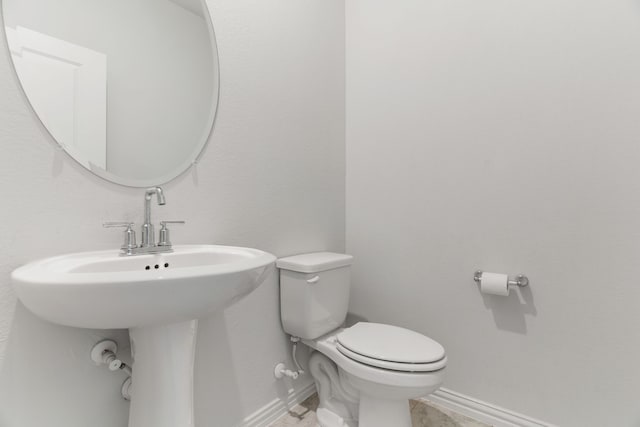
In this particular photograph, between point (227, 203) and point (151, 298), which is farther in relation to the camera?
point (227, 203)

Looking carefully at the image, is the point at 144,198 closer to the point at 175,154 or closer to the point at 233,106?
the point at 175,154

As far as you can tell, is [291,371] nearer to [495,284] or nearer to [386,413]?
[386,413]

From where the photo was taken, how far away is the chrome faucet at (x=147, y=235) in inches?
35.1

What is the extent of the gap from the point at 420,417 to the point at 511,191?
1068 millimetres

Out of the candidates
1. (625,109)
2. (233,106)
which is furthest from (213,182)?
(625,109)

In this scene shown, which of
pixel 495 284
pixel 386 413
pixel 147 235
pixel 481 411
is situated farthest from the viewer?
pixel 481 411

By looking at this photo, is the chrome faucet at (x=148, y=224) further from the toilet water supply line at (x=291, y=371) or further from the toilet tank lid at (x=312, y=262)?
the toilet water supply line at (x=291, y=371)

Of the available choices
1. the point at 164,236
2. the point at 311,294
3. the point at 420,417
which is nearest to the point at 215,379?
the point at 311,294

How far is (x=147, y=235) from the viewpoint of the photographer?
93 centimetres

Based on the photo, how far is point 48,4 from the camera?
82 cm

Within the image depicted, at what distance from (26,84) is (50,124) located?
10 cm

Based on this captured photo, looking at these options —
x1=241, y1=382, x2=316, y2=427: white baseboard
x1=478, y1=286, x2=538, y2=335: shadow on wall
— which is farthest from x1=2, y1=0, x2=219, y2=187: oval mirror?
x1=478, y1=286, x2=538, y2=335: shadow on wall

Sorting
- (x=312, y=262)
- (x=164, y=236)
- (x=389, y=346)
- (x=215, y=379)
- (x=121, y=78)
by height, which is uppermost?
(x=121, y=78)

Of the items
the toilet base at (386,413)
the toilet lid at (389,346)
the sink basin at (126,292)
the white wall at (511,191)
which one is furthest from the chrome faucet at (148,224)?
the white wall at (511,191)
